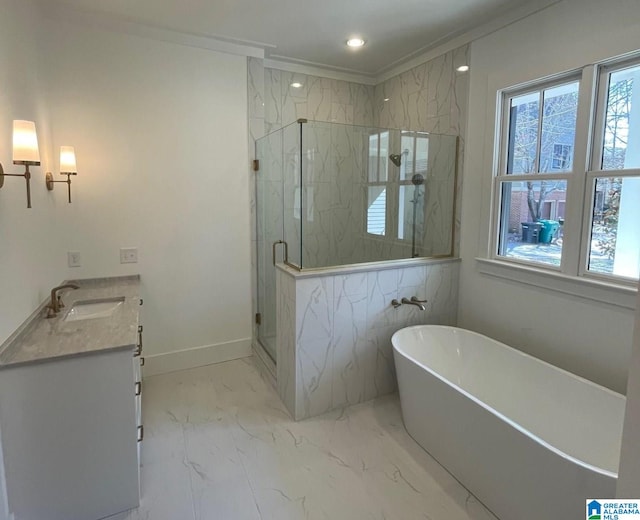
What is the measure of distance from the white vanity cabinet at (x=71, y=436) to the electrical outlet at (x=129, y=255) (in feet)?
4.67

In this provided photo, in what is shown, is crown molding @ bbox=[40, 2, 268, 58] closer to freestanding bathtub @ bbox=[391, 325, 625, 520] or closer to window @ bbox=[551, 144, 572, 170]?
window @ bbox=[551, 144, 572, 170]

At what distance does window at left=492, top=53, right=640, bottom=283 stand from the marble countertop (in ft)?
8.33

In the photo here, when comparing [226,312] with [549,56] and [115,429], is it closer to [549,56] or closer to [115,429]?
[115,429]

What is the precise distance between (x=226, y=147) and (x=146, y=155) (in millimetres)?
645

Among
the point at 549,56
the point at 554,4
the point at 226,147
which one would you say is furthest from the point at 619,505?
the point at 226,147

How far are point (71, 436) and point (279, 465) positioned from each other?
3.51ft

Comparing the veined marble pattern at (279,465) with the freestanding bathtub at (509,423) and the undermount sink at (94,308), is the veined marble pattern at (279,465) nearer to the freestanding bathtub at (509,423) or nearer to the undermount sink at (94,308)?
the freestanding bathtub at (509,423)

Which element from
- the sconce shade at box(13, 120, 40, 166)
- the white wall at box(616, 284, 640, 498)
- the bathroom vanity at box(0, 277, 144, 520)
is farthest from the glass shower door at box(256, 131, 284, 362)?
the white wall at box(616, 284, 640, 498)

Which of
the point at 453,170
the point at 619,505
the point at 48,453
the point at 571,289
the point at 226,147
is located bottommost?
the point at 48,453

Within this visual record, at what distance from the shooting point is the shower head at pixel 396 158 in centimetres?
322

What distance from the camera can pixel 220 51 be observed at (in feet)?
10.0

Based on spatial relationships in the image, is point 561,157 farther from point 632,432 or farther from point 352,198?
point 632,432

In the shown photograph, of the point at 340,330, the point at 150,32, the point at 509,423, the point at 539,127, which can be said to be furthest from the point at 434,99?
the point at 509,423

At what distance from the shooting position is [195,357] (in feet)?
10.8
